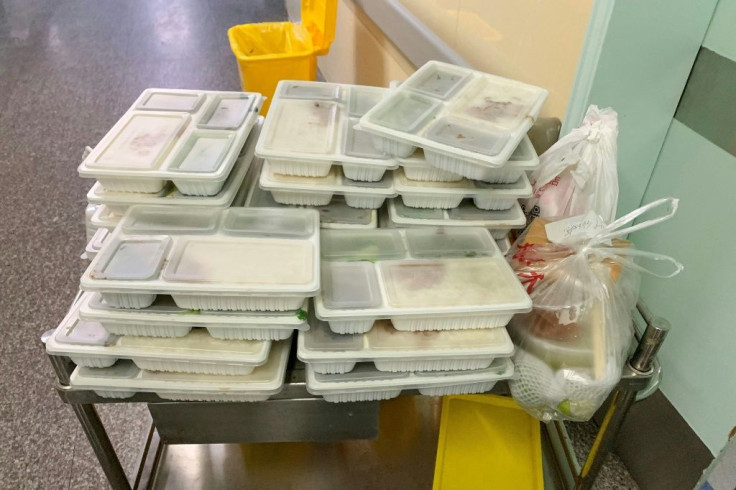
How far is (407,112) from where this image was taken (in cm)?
85

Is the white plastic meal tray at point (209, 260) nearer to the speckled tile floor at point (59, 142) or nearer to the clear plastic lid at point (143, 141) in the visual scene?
the clear plastic lid at point (143, 141)

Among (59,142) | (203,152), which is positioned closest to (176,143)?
(203,152)

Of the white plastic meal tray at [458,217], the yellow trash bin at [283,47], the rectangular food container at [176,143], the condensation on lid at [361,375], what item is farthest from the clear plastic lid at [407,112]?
the yellow trash bin at [283,47]

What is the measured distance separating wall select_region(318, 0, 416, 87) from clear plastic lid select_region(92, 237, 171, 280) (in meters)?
1.12

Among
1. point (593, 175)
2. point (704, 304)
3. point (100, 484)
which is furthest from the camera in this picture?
point (100, 484)

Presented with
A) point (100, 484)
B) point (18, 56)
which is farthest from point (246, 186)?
point (18, 56)

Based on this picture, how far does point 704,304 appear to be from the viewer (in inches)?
38.5

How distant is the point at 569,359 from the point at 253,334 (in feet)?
1.42

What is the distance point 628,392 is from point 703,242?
12.8 inches

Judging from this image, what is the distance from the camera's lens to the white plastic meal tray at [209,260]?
69 centimetres

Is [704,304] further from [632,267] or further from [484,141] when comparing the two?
[484,141]

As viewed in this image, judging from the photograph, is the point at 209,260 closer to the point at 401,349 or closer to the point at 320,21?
the point at 401,349

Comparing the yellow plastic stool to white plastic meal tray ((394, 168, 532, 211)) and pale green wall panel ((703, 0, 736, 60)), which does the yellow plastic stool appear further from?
pale green wall panel ((703, 0, 736, 60))

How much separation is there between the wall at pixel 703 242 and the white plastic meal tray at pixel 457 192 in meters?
0.32
